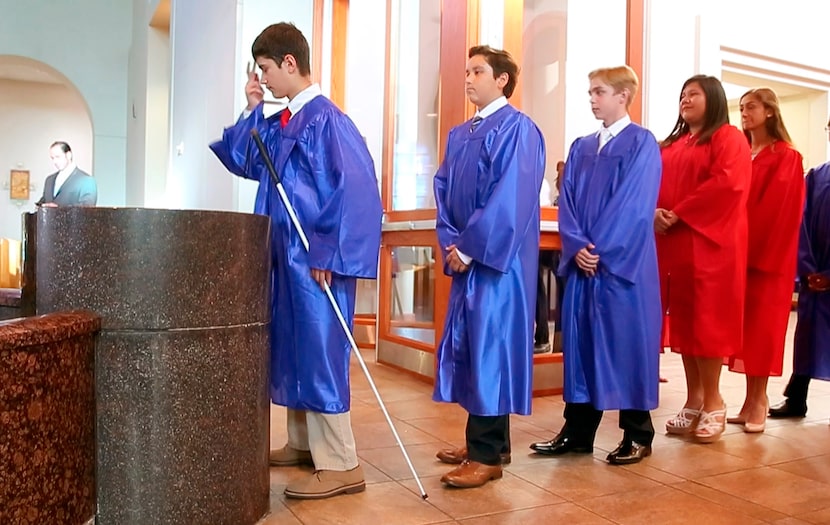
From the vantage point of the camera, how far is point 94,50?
12078mm

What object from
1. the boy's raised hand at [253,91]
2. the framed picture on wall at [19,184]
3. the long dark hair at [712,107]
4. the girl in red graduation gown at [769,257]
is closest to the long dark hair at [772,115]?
the girl in red graduation gown at [769,257]

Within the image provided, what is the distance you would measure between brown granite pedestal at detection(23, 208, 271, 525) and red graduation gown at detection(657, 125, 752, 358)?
2040 mm

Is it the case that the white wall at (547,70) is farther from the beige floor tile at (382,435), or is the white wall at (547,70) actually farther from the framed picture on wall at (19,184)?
the framed picture on wall at (19,184)

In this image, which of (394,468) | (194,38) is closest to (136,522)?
(394,468)

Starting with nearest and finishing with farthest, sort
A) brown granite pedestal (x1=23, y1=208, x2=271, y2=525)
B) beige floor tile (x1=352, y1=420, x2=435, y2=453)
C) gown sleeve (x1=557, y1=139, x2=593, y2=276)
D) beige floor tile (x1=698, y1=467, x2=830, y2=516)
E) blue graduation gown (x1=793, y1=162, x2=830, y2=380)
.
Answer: brown granite pedestal (x1=23, y1=208, x2=271, y2=525) < beige floor tile (x1=698, y1=467, x2=830, y2=516) < gown sleeve (x1=557, y1=139, x2=593, y2=276) < beige floor tile (x1=352, y1=420, x2=435, y2=453) < blue graduation gown (x1=793, y1=162, x2=830, y2=380)

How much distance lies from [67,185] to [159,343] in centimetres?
607

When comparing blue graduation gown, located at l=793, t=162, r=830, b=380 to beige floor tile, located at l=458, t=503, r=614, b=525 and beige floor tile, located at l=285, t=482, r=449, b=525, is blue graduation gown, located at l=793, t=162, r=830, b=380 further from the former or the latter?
beige floor tile, located at l=285, t=482, r=449, b=525

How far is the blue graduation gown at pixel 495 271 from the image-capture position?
2.49 meters

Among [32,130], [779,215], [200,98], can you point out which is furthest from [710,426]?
[32,130]

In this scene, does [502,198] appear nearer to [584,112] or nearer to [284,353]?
[284,353]

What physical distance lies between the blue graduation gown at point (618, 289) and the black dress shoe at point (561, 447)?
0.65 feet

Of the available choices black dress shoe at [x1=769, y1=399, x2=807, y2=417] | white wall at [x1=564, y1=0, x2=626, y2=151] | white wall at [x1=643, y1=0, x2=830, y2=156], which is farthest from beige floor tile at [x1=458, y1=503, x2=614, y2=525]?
white wall at [x1=643, y1=0, x2=830, y2=156]

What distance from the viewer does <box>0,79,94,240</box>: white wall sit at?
51.1ft

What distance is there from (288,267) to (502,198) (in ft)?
2.29
